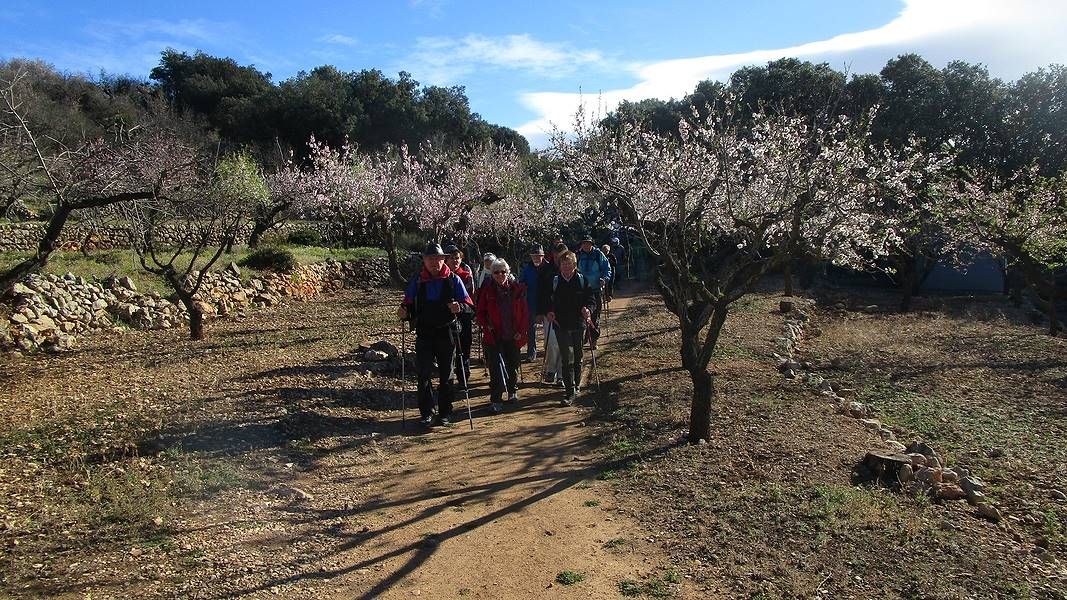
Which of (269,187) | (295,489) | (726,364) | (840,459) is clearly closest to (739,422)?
(840,459)

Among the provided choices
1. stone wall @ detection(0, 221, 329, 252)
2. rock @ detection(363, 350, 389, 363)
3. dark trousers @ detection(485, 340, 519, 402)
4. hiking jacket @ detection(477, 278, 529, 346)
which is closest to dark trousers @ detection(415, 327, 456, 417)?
dark trousers @ detection(485, 340, 519, 402)

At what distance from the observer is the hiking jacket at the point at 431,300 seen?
23.0 feet

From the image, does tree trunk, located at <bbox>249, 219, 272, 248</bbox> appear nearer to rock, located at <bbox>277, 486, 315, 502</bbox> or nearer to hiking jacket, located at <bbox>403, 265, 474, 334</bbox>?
hiking jacket, located at <bbox>403, 265, 474, 334</bbox>

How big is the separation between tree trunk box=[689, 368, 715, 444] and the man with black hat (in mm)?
2567

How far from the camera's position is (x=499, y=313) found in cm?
797

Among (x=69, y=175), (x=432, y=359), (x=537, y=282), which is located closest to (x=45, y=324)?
(x=69, y=175)

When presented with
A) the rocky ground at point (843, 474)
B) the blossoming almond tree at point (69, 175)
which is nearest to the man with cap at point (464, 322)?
the rocky ground at point (843, 474)

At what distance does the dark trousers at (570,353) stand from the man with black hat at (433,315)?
55.7 inches

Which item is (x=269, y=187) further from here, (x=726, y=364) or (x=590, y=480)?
(x=590, y=480)

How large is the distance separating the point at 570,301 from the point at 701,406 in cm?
214

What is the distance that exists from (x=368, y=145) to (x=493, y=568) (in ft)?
114

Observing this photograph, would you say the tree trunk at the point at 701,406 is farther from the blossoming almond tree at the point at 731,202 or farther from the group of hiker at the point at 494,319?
the group of hiker at the point at 494,319

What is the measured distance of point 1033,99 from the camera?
23891 mm

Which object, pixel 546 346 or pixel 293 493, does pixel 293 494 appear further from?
pixel 546 346
